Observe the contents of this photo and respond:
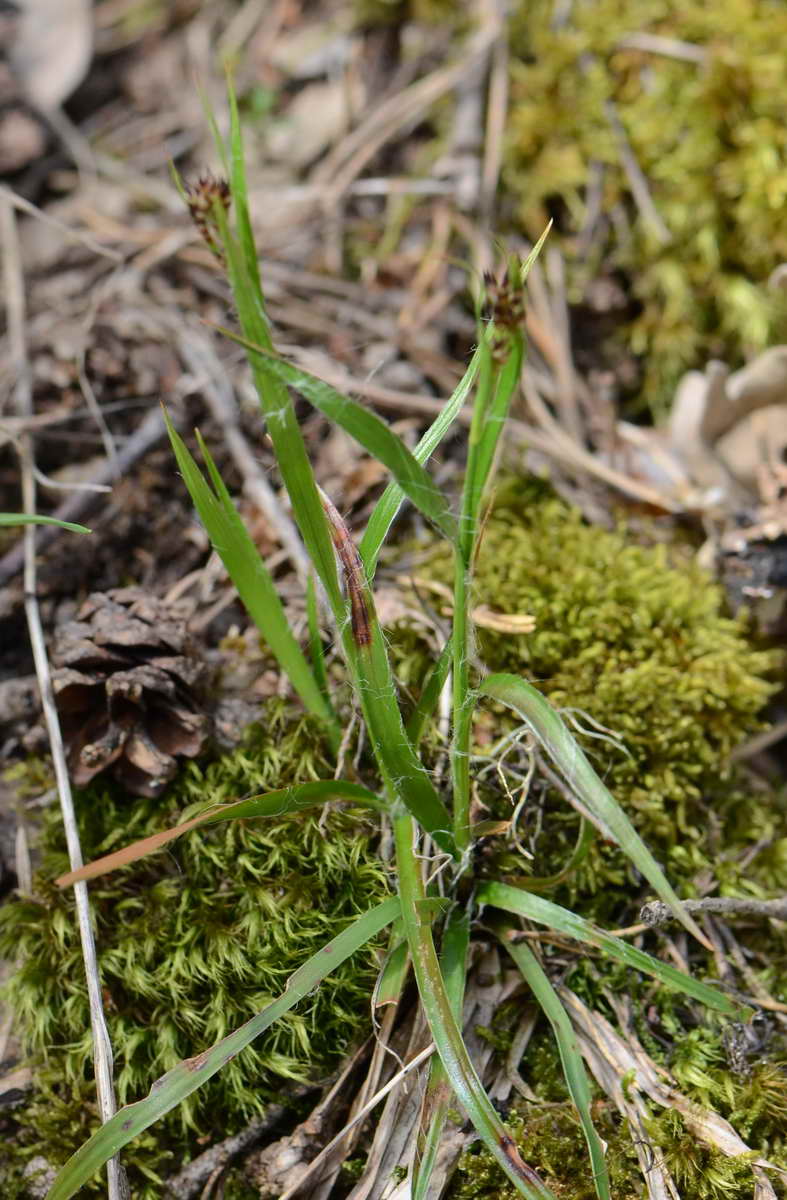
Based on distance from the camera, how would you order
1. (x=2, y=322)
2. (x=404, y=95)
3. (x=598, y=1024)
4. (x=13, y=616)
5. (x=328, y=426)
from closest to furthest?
(x=598, y=1024) → (x=13, y=616) → (x=328, y=426) → (x=2, y=322) → (x=404, y=95)

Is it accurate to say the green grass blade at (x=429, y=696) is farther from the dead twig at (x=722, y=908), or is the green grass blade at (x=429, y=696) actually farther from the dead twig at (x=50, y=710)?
the dead twig at (x=50, y=710)

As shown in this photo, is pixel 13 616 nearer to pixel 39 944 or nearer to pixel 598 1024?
pixel 39 944

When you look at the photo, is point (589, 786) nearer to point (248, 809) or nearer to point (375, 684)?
point (375, 684)

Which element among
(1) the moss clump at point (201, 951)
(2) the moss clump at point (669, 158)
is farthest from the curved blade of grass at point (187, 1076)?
(2) the moss clump at point (669, 158)

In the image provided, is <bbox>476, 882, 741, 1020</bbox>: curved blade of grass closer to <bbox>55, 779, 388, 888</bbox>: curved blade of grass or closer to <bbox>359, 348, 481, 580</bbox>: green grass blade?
<bbox>55, 779, 388, 888</bbox>: curved blade of grass

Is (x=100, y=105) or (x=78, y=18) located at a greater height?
(x=78, y=18)

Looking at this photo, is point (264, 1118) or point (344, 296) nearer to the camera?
point (264, 1118)

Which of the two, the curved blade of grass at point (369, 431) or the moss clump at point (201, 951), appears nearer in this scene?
the curved blade of grass at point (369, 431)

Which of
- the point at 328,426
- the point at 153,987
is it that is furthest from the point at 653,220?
the point at 153,987
